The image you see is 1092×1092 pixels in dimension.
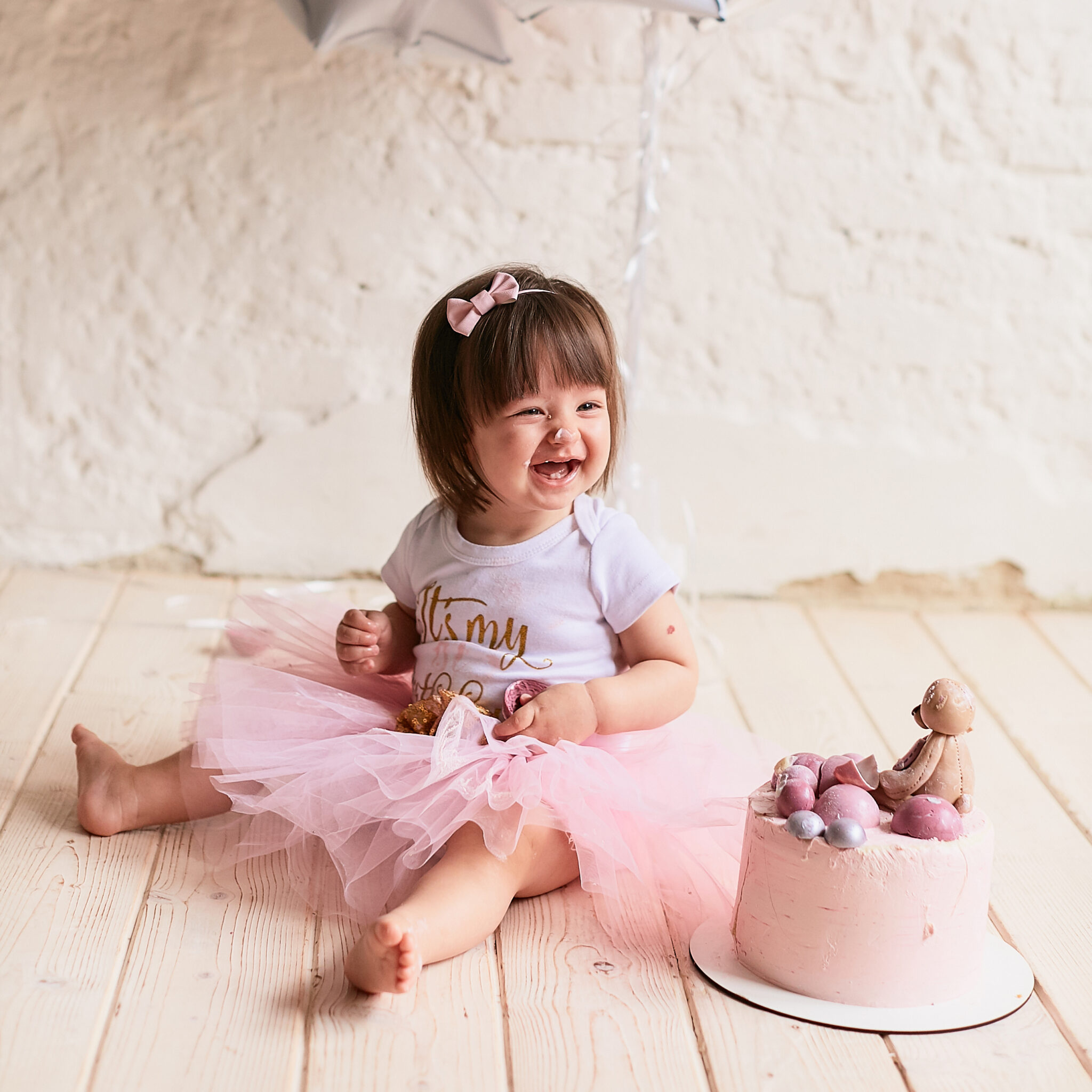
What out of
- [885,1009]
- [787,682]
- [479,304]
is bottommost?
[787,682]

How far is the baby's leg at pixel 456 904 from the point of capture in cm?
103

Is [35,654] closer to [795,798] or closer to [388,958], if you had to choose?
[388,958]

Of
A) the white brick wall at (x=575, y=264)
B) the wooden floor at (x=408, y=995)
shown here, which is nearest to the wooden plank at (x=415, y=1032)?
the wooden floor at (x=408, y=995)

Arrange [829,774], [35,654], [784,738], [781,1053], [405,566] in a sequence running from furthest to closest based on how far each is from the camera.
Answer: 1. [35,654]
2. [784,738]
3. [405,566]
4. [829,774]
5. [781,1053]

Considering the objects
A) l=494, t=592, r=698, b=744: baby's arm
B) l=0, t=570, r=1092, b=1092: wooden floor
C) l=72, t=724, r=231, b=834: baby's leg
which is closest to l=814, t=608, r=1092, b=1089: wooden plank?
l=0, t=570, r=1092, b=1092: wooden floor

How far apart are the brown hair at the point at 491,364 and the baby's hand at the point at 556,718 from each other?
245mm

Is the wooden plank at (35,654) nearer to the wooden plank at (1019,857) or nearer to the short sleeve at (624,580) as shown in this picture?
the short sleeve at (624,580)

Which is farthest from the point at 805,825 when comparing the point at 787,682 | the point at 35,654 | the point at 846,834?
the point at 35,654

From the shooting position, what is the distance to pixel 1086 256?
7.29ft

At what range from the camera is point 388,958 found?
40.6 inches

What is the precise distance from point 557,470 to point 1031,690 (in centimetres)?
98

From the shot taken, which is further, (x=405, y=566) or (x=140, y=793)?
(x=405, y=566)

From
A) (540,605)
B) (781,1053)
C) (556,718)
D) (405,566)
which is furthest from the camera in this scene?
(405,566)

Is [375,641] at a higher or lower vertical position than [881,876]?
lower
